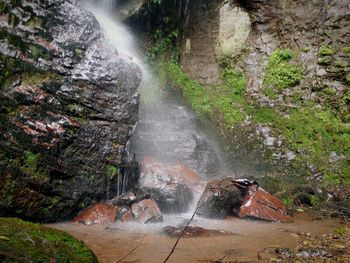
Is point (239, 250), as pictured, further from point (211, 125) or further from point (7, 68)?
point (211, 125)

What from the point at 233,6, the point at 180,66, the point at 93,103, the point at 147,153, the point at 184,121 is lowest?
the point at 147,153

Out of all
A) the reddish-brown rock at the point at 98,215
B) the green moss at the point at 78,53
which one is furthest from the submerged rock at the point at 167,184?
the green moss at the point at 78,53

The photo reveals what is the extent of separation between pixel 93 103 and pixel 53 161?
1361 millimetres

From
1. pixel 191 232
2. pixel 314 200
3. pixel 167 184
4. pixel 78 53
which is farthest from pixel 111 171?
pixel 314 200

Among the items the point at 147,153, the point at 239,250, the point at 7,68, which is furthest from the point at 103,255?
the point at 147,153

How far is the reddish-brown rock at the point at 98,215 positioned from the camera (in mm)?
6199

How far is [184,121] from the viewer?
10.5 metres

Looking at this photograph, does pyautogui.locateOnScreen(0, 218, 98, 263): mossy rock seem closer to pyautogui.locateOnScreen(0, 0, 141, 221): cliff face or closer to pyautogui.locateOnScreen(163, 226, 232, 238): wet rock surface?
pyautogui.locateOnScreen(163, 226, 232, 238): wet rock surface

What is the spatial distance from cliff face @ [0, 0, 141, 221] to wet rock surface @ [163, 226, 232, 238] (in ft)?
5.45

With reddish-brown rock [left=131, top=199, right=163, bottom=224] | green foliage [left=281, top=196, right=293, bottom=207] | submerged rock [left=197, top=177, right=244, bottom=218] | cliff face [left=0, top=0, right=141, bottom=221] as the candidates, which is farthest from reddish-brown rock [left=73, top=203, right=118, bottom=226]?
green foliage [left=281, top=196, right=293, bottom=207]

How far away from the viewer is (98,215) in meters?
6.32

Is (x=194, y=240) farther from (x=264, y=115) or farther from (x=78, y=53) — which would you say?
(x=264, y=115)

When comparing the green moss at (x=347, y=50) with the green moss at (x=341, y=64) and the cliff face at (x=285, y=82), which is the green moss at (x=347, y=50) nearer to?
the cliff face at (x=285, y=82)

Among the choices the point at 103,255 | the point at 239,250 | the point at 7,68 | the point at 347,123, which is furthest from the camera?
the point at 347,123
